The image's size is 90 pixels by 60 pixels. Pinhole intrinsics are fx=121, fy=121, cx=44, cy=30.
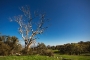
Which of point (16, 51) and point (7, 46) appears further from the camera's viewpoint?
point (16, 51)

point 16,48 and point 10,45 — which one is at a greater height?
point 10,45

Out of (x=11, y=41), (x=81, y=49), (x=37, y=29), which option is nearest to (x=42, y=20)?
(x=37, y=29)

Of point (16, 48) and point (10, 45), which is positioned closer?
point (10, 45)

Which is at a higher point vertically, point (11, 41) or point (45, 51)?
point (11, 41)

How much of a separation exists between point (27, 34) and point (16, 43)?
3525 mm

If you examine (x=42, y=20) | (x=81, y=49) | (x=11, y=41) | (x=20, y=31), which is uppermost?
(x=42, y=20)

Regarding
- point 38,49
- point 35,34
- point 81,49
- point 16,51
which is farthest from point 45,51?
point 81,49

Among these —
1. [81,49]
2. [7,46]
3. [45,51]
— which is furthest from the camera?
[81,49]

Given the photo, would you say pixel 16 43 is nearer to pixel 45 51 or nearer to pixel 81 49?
pixel 45 51

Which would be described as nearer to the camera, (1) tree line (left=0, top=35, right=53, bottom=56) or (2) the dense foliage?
(2) the dense foliage

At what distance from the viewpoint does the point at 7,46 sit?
27.2m

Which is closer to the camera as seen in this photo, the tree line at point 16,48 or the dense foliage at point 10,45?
the dense foliage at point 10,45

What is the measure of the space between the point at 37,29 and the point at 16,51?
7429mm

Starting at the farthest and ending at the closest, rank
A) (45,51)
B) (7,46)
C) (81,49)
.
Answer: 1. (81,49)
2. (45,51)
3. (7,46)
